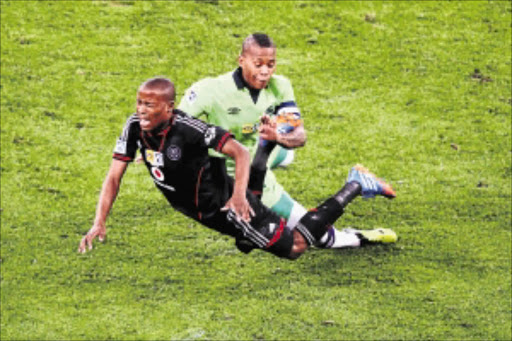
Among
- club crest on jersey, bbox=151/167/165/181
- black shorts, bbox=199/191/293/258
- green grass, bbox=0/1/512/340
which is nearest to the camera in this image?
club crest on jersey, bbox=151/167/165/181

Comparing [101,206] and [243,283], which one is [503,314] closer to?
[243,283]

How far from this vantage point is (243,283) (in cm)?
820

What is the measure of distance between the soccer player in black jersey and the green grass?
3.35ft

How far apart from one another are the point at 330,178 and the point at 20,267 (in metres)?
3.05

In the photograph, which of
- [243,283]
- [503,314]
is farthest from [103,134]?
[503,314]

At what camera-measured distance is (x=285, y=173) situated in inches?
377

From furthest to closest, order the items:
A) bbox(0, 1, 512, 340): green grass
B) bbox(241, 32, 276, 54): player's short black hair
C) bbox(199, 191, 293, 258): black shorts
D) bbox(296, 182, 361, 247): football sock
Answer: bbox(0, 1, 512, 340): green grass
bbox(296, 182, 361, 247): football sock
bbox(199, 191, 293, 258): black shorts
bbox(241, 32, 276, 54): player's short black hair

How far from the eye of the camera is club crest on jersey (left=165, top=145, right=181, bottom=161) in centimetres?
661

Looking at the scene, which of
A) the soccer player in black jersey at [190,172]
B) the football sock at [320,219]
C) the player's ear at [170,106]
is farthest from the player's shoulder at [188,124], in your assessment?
the football sock at [320,219]

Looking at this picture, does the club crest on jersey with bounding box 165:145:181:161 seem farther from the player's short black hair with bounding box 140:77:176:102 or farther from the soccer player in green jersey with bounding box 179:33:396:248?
the soccer player in green jersey with bounding box 179:33:396:248

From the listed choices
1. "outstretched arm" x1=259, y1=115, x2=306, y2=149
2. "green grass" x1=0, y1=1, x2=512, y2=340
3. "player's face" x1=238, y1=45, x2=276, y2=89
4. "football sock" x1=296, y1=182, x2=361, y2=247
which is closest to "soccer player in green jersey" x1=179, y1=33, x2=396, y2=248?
"player's face" x1=238, y1=45, x2=276, y2=89

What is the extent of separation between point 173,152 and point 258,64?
3.03 ft

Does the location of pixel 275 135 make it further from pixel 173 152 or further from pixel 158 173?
pixel 158 173

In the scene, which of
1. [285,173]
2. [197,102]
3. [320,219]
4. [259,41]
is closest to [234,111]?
[197,102]
